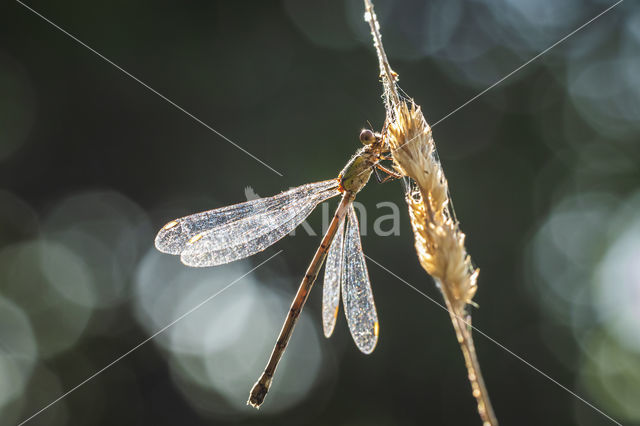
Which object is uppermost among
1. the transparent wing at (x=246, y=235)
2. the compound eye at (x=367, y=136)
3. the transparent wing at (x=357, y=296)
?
the compound eye at (x=367, y=136)

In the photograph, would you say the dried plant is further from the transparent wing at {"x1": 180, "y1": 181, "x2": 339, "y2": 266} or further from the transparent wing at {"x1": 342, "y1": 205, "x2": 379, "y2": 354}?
the transparent wing at {"x1": 180, "y1": 181, "x2": 339, "y2": 266}

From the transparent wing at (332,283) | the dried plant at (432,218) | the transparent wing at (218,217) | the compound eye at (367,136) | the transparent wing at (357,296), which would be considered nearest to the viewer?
the dried plant at (432,218)

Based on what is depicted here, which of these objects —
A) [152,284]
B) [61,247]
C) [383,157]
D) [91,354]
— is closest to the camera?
[383,157]

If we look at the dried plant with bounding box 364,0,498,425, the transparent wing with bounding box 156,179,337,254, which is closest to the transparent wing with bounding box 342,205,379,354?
the transparent wing with bounding box 156,179,337,254

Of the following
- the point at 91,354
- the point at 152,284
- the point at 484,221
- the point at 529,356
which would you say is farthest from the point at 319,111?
the point at 91,354

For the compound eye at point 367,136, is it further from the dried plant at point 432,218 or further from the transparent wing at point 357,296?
→ the dried plant at point 432,218

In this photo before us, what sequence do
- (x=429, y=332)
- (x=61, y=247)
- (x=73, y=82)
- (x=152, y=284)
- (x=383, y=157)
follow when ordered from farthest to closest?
(x=61, y=247), (x=152, y=284), (x=73, y=82), (x=429, y=332), (x=383, y=157)

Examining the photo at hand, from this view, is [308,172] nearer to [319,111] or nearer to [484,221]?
[319,111]

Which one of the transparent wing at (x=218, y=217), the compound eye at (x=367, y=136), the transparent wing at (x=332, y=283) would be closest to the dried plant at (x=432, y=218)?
the compound eye at (x=367, y=136)
